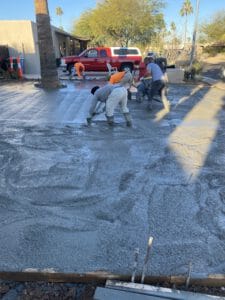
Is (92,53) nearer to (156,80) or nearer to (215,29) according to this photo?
(156,80)

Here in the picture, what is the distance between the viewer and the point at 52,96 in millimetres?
12367

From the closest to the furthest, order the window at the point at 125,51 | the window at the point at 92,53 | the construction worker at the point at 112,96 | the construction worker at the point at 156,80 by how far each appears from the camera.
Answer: the construction worker at the point at 112,96, the construction worker at the point at 156,80, the window at the point at 92,53, the window at the point at 125,51

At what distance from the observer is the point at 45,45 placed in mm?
14562

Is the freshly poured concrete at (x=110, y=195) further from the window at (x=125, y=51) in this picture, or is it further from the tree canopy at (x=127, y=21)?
the tree canopy at (x=127, y=21)

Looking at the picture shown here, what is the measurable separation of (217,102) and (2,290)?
10.6 meters

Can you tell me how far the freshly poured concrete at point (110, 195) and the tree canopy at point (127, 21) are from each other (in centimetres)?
3348

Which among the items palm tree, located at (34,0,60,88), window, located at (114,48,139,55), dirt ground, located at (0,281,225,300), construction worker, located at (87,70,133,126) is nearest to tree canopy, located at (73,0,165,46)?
window, located at (114,48,139,55)

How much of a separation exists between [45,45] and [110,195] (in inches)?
463

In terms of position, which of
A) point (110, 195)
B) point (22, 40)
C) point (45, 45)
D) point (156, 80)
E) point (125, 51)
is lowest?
point (110, 195)

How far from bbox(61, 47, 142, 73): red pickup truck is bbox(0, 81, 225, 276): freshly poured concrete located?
48.8 feet

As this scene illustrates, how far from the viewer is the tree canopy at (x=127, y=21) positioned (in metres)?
38.4

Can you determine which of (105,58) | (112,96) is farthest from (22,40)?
(112,96)

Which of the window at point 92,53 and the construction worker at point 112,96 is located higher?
the construction worker at point 112,96

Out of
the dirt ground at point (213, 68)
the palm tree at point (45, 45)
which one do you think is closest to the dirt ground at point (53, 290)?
the palm tree at point (45, 45)
